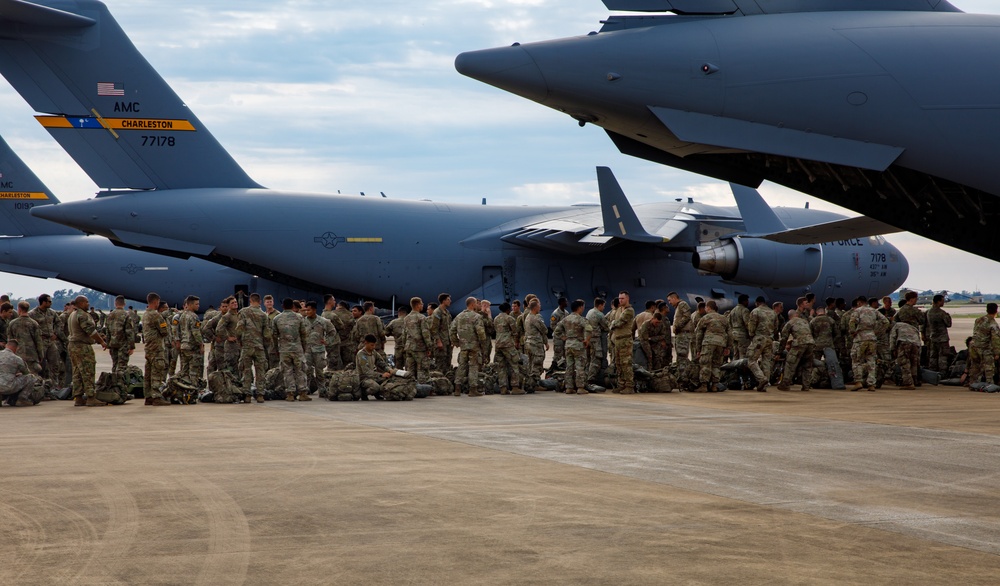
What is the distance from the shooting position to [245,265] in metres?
23.6

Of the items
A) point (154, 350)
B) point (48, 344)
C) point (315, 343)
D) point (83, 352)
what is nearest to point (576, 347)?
point (315, 343)

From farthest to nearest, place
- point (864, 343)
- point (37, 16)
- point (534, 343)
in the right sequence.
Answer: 1. point (37, 16)
2. point (534, 343)
3. point (864, 343)

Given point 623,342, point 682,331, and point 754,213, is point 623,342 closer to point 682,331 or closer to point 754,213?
point 682,331

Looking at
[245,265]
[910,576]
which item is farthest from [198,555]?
[245,265]

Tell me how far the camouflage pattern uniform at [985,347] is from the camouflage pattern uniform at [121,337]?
38.5 feet

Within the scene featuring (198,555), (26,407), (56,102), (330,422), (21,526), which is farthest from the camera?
(56,102)

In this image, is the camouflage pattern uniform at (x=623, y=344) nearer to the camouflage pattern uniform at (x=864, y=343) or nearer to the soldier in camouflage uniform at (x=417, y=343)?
the soldier in camouflage uniform at (x=417, y=343)

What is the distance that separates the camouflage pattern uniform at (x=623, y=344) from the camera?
1412 centimetres

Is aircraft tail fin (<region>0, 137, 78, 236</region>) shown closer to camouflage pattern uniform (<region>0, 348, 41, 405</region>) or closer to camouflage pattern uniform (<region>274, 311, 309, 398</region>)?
camouflage pattern uniform (<region>0, 348, 41, 405</region>)

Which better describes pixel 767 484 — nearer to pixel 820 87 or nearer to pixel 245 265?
pixel 820 87

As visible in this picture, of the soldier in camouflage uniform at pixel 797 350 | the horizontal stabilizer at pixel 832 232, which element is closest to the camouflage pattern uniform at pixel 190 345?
the horizontal stabilizer at pixel 832 232

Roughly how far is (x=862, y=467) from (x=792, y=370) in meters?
7.17

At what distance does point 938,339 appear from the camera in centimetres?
1575

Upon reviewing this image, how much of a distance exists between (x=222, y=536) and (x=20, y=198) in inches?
1092
